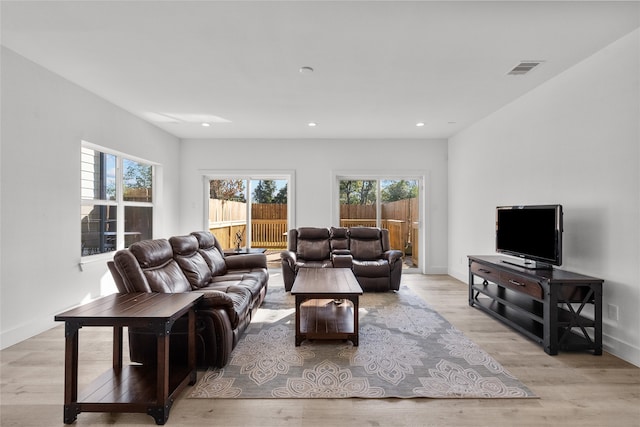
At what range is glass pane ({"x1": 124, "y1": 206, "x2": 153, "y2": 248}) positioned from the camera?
4918 mm

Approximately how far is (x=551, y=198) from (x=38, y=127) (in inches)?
210

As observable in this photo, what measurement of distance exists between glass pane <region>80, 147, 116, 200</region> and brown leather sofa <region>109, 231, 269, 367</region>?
5.04 feet

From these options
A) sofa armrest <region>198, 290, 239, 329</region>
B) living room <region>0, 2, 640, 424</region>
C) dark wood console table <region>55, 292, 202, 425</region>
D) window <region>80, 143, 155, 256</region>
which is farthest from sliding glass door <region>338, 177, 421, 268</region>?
dark wood console table <region>55, 292, 202, 425</region>

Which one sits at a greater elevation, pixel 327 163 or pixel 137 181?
pixel 327 163

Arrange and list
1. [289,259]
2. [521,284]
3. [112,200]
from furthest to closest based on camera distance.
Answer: [289,259]
[112,200]
[521,284]

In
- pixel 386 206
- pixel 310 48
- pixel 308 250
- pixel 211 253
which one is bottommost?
pixel 308 250

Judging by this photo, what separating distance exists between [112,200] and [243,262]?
6.98 feet

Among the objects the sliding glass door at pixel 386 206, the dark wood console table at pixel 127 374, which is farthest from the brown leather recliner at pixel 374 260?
the dark wood console table at pixel 127 374

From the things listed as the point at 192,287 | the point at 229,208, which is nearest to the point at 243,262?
the point at 192,287

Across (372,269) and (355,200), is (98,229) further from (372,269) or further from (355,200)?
(355,200)

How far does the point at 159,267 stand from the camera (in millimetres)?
2898

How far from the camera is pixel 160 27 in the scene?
8.18ft

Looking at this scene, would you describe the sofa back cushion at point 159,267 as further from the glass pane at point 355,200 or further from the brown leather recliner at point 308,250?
the glass pane at point 355,200

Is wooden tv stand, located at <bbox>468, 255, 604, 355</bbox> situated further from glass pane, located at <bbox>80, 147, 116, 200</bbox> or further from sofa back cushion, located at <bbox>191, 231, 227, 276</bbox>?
glass pane, located at <bbox>80, 147, 116, 200</bbox>
